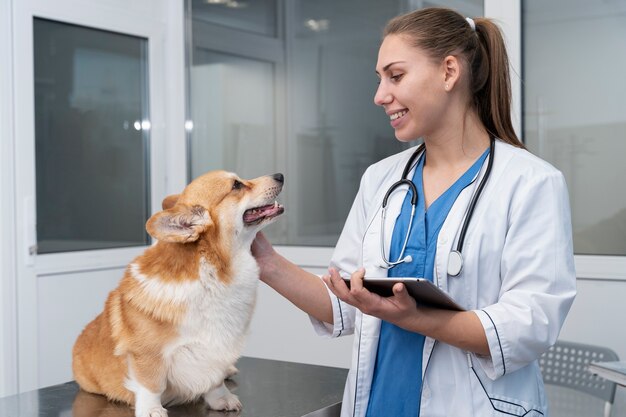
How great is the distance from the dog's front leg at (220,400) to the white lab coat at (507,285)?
1.10 ft

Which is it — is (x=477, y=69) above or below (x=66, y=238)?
above

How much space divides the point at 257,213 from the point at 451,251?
0.52 meters

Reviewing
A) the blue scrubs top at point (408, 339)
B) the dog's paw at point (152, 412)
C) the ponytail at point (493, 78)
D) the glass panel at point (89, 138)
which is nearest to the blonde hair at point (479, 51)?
the ponytail at point (493, 78)

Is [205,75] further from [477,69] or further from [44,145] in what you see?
[477,69]

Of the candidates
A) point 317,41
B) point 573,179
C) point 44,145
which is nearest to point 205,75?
point 317,41

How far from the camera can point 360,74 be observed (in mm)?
3424

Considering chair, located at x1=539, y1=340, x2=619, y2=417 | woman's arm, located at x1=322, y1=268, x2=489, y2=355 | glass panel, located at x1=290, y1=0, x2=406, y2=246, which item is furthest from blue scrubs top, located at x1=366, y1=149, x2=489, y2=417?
glass panel, located at x1=290, y1=0, x2=406, y2=246

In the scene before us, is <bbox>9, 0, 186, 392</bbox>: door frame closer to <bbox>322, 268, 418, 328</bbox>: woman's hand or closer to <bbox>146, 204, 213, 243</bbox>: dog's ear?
<bbox>146, 204, 213, 243</bbox>: dog's ear

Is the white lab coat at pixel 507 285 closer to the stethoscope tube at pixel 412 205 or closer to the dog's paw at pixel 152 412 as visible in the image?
the stethoscope tube at pixel 412 205

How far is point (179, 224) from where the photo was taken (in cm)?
157

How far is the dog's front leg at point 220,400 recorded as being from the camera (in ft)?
5.34

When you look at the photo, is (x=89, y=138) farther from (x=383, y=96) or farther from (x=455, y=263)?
(x=455, y=263)

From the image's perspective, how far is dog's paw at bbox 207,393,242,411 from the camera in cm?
163

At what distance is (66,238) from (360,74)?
5.52 feet
